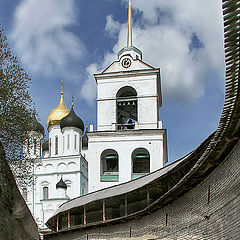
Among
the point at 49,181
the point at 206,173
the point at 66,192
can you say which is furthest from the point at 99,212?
the point at 49,181

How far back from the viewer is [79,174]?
3600 centimetres

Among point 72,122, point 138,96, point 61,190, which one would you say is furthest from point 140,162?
point 72,122

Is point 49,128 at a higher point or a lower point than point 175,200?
higher

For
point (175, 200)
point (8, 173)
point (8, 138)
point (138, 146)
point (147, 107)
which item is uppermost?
point (147, 107)

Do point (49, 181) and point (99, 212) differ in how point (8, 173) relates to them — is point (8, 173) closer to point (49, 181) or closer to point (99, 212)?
point (99, 212)

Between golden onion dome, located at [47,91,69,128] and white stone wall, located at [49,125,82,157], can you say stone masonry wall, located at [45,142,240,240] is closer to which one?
white stone wall, located at [49,125,82,157]

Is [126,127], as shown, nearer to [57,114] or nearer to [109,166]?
[109,166]

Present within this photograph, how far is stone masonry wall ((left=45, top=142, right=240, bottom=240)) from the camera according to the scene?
709cm

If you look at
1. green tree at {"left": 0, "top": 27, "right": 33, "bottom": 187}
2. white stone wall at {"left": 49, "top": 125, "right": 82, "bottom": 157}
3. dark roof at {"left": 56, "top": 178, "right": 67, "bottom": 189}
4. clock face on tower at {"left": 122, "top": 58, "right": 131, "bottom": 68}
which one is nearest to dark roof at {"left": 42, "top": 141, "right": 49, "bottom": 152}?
white stone wall at {"left": 49, "top": 125, "right": 82, "bottom": 157}

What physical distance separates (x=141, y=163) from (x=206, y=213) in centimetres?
1905

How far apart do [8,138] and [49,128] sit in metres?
26.6

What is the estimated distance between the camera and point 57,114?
40719mm

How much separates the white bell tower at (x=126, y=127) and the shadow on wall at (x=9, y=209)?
1282cm

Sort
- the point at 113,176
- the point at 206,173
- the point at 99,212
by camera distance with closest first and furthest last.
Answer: the point at 206,173
the point at 99,212
the point at 113,176
